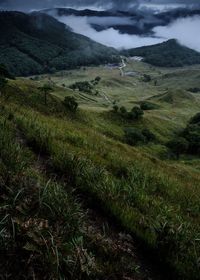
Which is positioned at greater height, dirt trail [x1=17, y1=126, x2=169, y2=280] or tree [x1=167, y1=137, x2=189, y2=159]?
dirt trail [x1=17, y1=126, x2=169, y2=280]

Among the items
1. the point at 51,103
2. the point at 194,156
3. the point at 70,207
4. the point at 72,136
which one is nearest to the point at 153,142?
the point at 194,156

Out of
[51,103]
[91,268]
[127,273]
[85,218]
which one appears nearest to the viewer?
[91,268]

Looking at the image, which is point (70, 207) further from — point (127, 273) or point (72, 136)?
point (72, 136)

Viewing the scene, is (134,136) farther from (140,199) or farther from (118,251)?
(118,251)

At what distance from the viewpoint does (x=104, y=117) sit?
131500 millimetres

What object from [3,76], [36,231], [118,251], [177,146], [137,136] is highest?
[36,231]

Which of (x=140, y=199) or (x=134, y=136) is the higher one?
(x=140, y=199)

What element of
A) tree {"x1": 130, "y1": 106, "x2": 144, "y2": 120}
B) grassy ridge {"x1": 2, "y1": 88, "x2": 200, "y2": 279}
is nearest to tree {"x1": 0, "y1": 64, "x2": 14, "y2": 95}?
grassy ridge {"x1": 2, "y1": 88, "x2": 200, "y2": 279}

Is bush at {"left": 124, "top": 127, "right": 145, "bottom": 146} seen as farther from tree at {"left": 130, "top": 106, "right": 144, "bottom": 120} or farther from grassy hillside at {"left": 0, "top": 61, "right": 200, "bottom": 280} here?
grassy hillside at {"left": 0, "top": 61, "right": 200, "bottom": 280}

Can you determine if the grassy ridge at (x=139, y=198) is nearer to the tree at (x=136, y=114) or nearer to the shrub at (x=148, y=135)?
the shrub at (x=148, y=135)

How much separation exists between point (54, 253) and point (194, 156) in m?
128

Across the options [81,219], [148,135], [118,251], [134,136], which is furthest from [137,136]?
[118,251]

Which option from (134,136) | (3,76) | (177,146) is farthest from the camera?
(177,146)

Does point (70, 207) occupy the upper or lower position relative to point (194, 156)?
upper
